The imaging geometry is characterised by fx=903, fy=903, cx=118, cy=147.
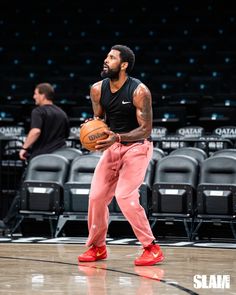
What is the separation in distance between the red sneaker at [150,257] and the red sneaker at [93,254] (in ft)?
1.29

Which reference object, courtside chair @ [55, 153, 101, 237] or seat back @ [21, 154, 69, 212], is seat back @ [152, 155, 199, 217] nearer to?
courtside chair @ [55, 153, 101, 237]

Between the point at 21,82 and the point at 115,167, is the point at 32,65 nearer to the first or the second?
the point at 21,82

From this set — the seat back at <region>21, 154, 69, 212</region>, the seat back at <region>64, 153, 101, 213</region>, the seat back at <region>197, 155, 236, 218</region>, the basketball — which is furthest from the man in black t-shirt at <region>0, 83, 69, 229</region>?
the basketball

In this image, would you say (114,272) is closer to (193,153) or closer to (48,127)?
(193,153)

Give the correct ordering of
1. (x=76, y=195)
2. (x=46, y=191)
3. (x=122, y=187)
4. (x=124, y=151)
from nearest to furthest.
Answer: (x=122, y=187), (x=124, y=151), (x=76, y=195), (x=46, y=191)

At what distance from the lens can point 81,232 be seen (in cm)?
1115

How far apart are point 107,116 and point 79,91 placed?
12119mm

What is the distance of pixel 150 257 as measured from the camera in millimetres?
8266

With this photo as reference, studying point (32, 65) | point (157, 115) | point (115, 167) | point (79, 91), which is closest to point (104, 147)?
point (115, 167)

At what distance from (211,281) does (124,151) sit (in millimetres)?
1566

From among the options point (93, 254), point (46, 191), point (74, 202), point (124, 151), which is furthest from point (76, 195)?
point (124, 151)

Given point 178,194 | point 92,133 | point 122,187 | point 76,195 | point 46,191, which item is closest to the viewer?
point 92,133

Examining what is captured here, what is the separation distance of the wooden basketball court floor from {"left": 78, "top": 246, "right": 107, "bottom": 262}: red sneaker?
0.07m

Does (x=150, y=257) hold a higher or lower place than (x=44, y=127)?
lower
